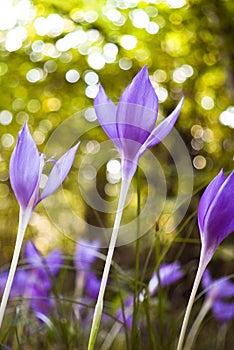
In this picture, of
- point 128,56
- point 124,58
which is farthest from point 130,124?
point 124,58

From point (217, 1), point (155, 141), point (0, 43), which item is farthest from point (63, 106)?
point (155, 141)

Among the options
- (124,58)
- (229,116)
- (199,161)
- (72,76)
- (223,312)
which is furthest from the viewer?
(72,76)

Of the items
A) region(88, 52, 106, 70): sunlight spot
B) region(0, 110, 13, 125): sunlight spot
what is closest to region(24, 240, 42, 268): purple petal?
region(88, 52, 106, 70): sunlight spot

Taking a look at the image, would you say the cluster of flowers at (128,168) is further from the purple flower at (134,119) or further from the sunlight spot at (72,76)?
the sunlight spot at (72,76)

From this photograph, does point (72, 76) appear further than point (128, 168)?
Yes

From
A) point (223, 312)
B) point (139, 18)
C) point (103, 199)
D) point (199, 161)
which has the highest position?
point (139, 18)

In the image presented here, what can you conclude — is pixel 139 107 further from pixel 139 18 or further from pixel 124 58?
pixel 124 58

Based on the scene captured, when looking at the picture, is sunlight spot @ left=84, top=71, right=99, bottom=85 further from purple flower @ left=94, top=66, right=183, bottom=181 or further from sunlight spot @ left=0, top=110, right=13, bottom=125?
purple flower @ left=94, top=66, right=183, bottom=181

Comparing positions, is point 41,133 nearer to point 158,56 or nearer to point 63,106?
point 63,106
